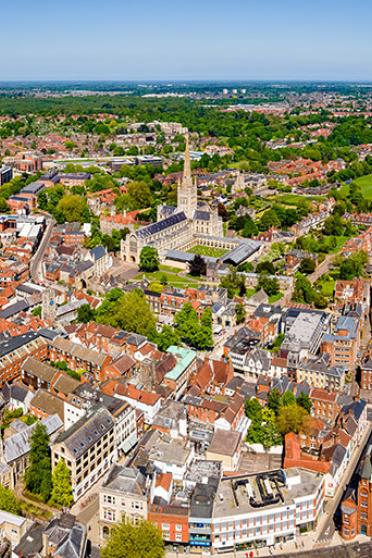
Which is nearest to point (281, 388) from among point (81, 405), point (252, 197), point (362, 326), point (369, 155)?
point (81, 405)

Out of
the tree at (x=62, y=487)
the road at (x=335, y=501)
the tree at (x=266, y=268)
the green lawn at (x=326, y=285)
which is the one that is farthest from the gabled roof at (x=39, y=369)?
the green lawn at (x=326, y=285)

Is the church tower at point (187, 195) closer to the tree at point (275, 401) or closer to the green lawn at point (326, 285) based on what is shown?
the green lawn at point (326, 285)

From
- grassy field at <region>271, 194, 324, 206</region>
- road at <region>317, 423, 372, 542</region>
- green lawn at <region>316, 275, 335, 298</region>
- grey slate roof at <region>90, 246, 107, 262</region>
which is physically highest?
grey slate roof at <region>90, 246, 107, 262</region>

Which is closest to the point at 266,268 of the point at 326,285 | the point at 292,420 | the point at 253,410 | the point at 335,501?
the point at 326,285

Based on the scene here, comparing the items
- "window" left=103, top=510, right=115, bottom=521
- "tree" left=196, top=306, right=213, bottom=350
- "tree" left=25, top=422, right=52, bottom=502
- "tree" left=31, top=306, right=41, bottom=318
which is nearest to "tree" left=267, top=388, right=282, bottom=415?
"tree" left=196, top=306, right=213, bottom=350

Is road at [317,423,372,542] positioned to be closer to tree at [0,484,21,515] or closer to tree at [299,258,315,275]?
tree at [0,484,21,515]

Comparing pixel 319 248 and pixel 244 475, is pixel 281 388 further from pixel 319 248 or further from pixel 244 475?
pixel 319 248
